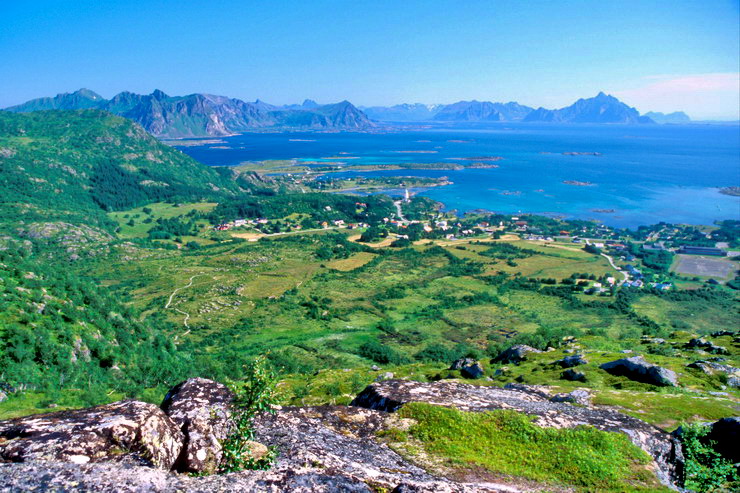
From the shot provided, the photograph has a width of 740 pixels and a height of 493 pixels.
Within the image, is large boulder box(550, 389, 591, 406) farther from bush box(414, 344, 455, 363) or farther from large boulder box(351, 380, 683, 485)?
bush box(414, 344, 455, 363)

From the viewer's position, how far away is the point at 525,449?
16.2 metres

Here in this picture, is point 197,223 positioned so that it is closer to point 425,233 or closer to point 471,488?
point 425,233

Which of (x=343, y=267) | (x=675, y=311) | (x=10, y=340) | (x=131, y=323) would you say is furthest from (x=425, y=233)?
(x=10, y=340)

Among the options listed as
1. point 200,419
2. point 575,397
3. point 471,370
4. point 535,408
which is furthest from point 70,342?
point 575,397

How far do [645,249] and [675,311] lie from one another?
173 feet

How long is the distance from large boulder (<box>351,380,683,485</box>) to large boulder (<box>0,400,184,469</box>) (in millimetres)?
9354

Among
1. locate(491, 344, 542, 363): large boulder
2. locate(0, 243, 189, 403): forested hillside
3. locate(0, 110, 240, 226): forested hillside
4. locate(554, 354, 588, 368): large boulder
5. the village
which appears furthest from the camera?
locate(0, 110, 240, 226): forested hillside

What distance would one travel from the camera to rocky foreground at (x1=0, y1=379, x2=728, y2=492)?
35.2 ft

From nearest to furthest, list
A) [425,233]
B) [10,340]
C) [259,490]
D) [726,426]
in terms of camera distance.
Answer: [259,490] → [726,426] → [10,340] → [425,233]

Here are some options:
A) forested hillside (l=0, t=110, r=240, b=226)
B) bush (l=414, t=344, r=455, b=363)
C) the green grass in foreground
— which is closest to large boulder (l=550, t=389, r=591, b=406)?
the green grass in foreground

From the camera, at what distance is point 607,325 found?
78875 millimetres

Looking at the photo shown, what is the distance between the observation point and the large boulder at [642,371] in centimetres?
3102

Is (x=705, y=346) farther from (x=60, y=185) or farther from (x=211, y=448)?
(x=60, y=185)

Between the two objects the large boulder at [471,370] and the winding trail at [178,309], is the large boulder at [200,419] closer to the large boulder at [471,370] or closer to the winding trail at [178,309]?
the large boulder at [471,370]
